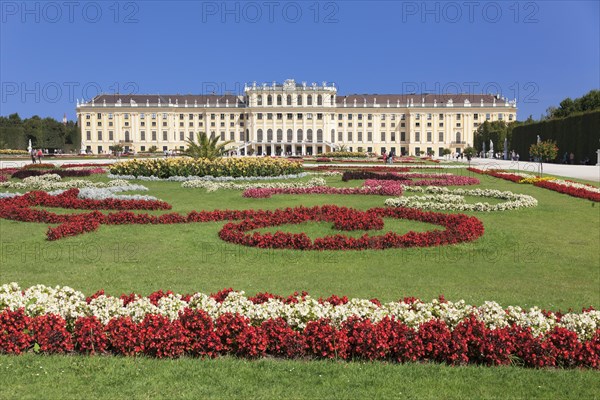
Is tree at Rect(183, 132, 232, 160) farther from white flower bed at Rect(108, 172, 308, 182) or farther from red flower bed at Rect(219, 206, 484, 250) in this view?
red flower bed at Rect(219, 206, 484, 250)

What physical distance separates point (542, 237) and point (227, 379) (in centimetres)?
640

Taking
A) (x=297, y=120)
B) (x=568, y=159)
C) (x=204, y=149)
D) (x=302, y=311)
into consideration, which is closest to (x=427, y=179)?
(x=204, y=149)

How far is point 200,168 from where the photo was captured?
18297mm

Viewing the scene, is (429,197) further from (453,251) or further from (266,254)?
(266,254)

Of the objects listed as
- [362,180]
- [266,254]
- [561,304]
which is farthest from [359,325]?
[362,180]

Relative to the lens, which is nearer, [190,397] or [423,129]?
[190,397]

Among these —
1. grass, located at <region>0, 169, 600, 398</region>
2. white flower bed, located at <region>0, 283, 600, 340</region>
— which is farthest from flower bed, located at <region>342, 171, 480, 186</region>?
white flower bed, located at <region>0, 283, 600, 340</region>

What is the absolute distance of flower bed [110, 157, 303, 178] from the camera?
1825cm

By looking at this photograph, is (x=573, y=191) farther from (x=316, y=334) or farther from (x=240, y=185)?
(x=316, y=334)

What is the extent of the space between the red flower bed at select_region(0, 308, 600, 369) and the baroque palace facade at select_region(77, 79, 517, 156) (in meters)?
74.0

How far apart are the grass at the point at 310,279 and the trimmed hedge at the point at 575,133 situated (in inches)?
952

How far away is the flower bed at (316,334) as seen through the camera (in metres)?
3.75

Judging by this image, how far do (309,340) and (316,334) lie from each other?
70 millimetres

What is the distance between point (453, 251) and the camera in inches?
294
